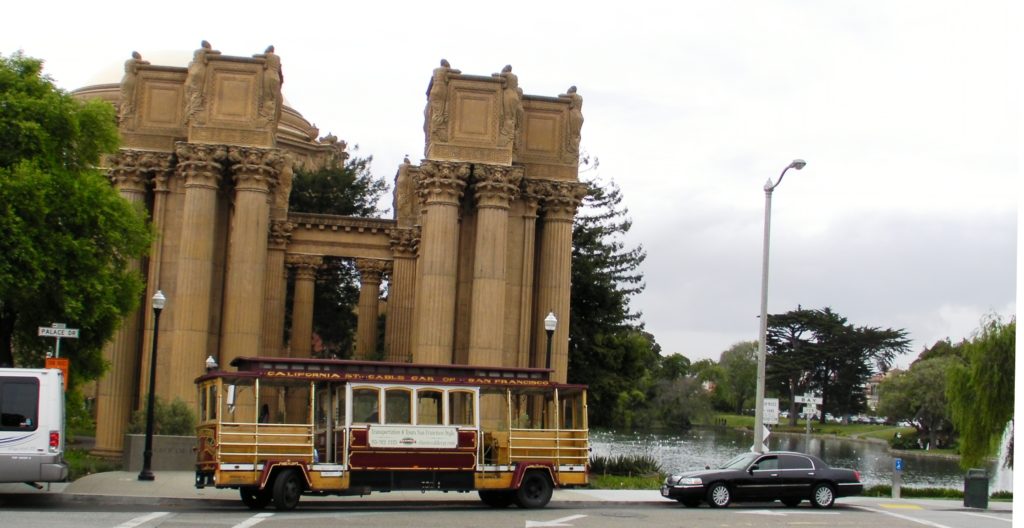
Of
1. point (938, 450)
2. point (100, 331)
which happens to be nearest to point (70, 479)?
point (100, 331)

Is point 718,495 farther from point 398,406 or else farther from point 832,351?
point 832,351

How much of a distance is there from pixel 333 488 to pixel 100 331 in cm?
1092

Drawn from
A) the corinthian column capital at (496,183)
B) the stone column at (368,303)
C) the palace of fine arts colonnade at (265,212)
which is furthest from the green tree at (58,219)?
the stone column at (368,303)

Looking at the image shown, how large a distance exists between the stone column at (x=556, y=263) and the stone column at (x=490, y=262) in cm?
181

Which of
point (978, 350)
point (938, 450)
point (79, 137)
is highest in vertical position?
point (79, 137)

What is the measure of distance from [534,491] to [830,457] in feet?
194

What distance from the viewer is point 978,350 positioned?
148ft

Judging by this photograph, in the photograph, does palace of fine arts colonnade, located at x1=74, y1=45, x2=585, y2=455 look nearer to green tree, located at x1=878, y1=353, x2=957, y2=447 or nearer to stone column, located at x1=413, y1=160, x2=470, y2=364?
stone column, located at x1=413, y1=160, x2=470, y2=364

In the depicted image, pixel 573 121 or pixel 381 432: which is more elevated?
pixel 573 121

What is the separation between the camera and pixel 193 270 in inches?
1414

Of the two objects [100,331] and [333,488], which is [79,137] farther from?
[333,488]

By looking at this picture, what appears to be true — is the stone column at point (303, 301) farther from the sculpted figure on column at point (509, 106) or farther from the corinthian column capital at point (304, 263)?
the sculpted figure on column at point (509, 106)

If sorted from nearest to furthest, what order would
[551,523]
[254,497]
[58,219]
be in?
[551,523]
[254,497]
[58,219]

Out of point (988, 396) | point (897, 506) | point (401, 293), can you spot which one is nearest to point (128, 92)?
point (401, 293)
